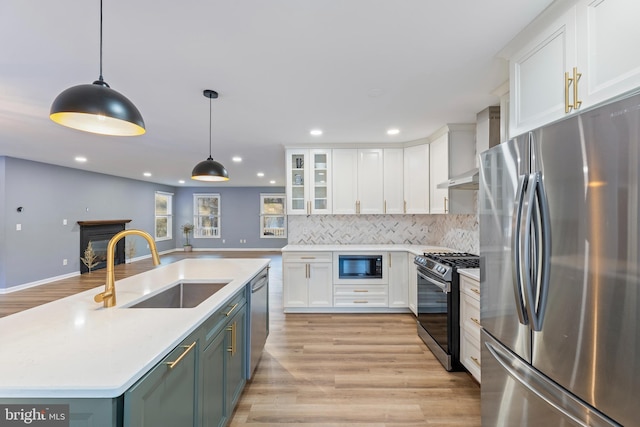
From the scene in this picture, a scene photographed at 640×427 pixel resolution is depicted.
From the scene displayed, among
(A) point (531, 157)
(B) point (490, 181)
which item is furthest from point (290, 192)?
(A) point (531, 157)

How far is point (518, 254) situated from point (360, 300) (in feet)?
9.65

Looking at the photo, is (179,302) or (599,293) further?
(179,302)

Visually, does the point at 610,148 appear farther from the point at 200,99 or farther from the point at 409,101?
the point at 200,99

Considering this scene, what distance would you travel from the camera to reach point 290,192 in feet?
14.3

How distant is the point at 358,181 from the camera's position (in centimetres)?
435

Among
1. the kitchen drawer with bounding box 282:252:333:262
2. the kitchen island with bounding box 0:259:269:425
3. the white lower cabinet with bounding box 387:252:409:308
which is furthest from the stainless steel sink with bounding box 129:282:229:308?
the white lower cabinet with bounding box 387:252:409:308

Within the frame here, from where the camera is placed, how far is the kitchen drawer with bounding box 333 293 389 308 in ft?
13.3

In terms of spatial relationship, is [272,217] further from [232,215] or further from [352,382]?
[352,382]

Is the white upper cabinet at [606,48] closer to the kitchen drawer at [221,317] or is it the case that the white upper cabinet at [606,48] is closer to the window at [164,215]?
the kitchen drawer at [221,317]

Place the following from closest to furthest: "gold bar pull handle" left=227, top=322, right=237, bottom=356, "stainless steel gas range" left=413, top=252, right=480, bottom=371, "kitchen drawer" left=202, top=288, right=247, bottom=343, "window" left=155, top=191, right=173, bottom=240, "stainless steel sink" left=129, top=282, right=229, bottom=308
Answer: "kitchen drawer" left=202, top=288, right=247, bottom=343 < "gold bar pull handle" left=227, top=322, right=237, bottom=356 < "stainless steel sink" left=129, top=282, right=229, bottom=308 < "stainless steel gas range" left=413, top=252, right=480, bottom=371 < "window" left=155, top=191, right=173, bottom=240

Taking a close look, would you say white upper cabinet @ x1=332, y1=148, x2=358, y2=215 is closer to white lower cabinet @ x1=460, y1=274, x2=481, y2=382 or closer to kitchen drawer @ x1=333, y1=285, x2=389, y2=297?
kitchen drawer @ x1=333, y1=285, x2=389, y2=297

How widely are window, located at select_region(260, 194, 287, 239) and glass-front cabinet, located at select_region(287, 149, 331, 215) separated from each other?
6.43m

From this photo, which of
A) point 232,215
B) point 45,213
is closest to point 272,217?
point 232,215

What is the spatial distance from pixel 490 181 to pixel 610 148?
681mm
